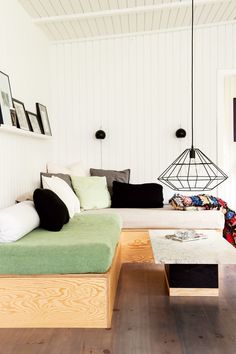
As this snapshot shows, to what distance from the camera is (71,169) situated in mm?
4289

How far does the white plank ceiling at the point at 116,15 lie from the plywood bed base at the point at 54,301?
287 centimetres

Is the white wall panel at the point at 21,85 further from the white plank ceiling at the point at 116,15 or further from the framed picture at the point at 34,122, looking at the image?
the white plank ceiling at the point at 116,15

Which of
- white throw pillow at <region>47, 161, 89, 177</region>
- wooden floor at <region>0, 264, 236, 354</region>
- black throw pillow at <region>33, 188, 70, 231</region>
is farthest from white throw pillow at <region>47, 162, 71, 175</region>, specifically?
wooden floor at <region>0, 264, 236, 354</region>

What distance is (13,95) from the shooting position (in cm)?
335

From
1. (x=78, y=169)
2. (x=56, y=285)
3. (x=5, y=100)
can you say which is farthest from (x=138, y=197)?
(x=56, y=285)

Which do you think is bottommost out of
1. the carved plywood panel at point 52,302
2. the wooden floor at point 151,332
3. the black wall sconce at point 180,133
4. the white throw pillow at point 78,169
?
the wooden floor at point 151,332

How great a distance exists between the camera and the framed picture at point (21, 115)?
3356 mm

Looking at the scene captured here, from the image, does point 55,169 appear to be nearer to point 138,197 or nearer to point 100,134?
point 100,134

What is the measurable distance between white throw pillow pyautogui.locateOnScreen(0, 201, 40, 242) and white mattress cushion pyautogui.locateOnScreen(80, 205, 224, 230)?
1.13 metres

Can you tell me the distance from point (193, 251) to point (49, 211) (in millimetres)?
1143

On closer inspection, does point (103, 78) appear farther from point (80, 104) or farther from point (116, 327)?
point (116, 327)

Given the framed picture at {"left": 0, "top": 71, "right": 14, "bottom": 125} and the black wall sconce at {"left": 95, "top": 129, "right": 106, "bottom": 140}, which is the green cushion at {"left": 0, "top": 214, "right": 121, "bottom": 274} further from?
the black wall sconce at {"left": 95, "top": 129, "right": 106, "bottom": 140}

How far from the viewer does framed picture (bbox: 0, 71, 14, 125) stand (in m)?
2.93

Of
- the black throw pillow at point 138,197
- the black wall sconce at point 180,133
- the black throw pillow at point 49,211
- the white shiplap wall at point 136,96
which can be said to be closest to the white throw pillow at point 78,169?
the white shiplap wall at point 136,96
